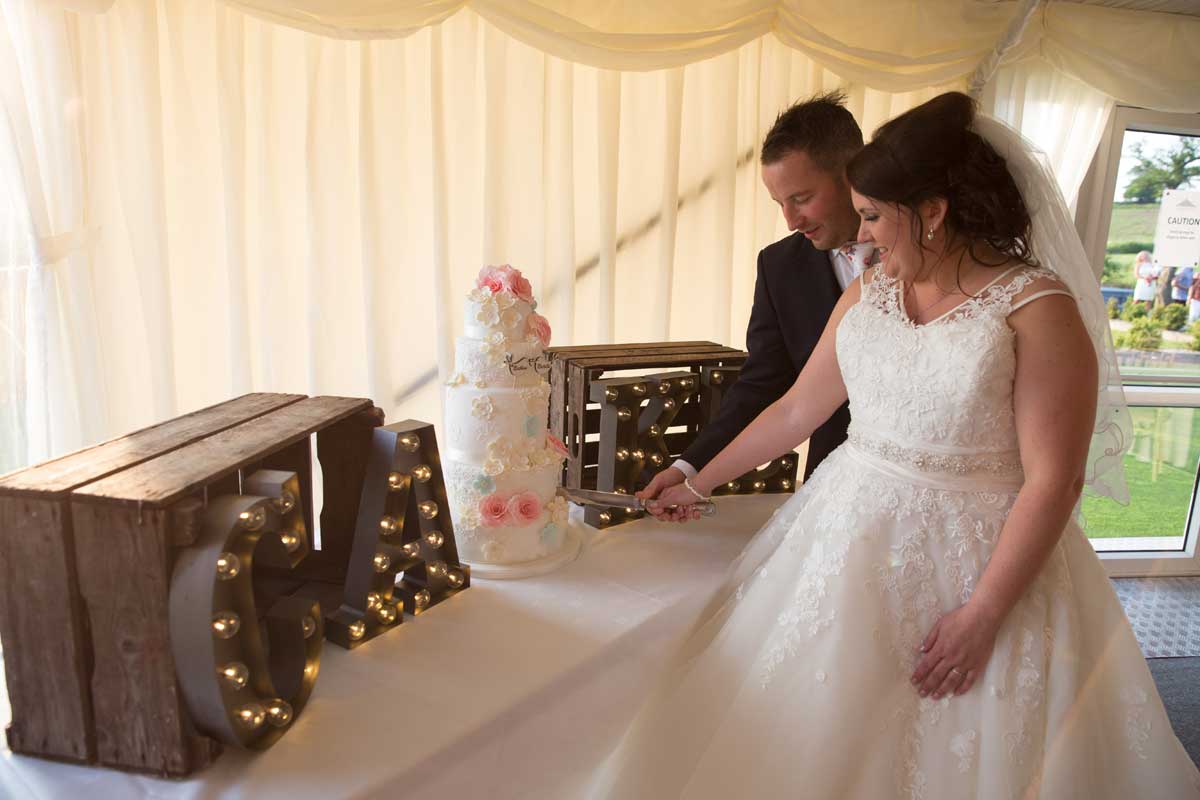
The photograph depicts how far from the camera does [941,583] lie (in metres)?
1.29

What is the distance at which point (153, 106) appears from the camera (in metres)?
2.41

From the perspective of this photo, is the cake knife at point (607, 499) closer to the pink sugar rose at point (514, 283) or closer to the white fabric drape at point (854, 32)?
the pink sugar rose at point (514, 283)

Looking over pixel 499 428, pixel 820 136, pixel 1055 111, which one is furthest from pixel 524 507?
pixel 1055 111

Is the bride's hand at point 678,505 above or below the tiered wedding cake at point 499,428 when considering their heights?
below

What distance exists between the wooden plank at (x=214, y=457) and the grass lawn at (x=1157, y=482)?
4214 millimetres

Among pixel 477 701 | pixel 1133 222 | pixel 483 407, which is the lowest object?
pixel 477 701

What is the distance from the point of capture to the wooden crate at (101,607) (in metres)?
0.94

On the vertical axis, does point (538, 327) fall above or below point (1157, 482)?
above

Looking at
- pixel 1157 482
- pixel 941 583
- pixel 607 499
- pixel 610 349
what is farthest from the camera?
pixel 1157 482

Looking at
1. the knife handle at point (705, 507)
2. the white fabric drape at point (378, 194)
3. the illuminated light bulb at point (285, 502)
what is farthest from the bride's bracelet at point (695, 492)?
the white fabric drape at point (378, 194)

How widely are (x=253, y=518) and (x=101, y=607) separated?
0.64 ft

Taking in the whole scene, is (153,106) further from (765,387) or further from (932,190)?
(932,190)

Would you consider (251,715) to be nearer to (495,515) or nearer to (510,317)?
(495,515)

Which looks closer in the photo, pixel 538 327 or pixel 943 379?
pixel 943 379
